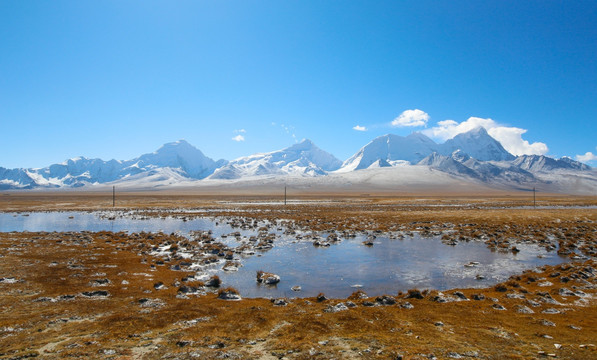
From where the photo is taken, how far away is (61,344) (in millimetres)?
9602

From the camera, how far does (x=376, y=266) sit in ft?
73.3

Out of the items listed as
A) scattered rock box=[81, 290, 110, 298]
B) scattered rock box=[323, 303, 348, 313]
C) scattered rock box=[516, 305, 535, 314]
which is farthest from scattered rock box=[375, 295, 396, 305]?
scattered rock box=[81, 290, 110, 298]

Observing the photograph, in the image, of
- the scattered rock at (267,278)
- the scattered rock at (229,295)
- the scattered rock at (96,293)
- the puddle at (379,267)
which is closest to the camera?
the scattered rock at (96,293)

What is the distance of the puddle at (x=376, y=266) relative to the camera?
17.8m

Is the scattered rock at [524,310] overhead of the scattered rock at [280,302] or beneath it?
overhead

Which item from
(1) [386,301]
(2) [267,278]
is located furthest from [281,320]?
(2) [267,278]

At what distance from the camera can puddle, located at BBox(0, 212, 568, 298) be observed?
17797 mm

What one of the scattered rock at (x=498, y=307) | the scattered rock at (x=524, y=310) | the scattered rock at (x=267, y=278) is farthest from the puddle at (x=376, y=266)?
the scattered rock at (x=524, y=310)

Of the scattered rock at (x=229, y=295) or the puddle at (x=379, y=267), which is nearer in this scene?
the scattered rock at (x=229, y=295)

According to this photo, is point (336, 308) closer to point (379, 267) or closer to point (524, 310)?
point (524, 310)

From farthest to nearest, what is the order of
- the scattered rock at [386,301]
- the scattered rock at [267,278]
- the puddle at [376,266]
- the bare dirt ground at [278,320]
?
the scattered rock at [267,278]
the puddle at [376,266]
the scattered rock at [386,301]
the bare dirt ground at [278,320]

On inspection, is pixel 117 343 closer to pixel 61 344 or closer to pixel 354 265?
pixel 61 344

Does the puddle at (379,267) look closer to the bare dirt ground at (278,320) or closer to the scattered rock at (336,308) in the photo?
the bare dirt ground at (278,320)

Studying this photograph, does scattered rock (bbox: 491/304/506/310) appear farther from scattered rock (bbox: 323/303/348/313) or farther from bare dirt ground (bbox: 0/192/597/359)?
scattered rock (bbox: 323/303/348/313)
